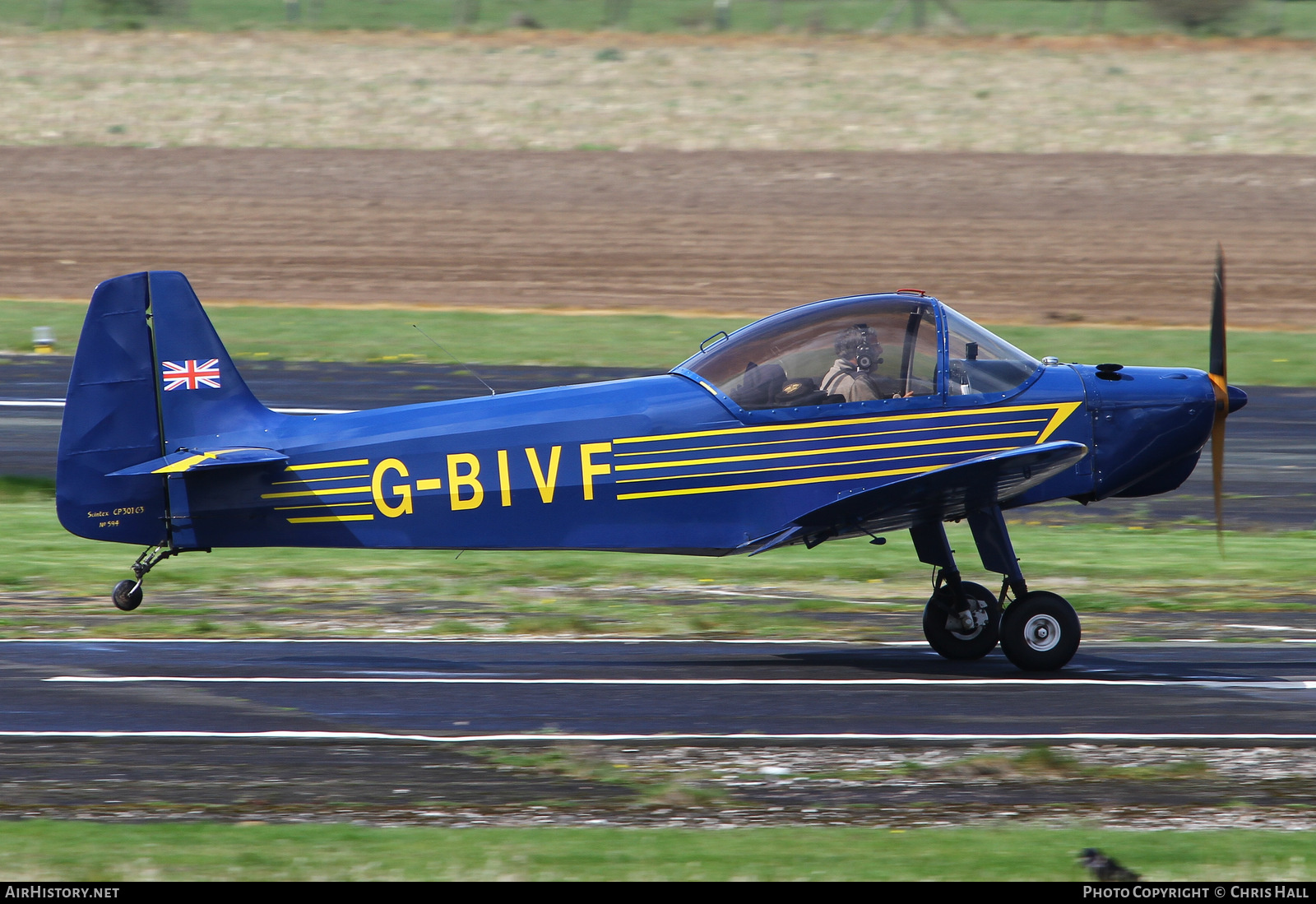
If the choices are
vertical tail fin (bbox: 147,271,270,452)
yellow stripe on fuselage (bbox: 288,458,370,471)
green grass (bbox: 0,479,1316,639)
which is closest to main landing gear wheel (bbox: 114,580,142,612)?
vertical tail fin (bbox: 147,271,270,452)

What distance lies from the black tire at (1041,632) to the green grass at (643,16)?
41.8 m

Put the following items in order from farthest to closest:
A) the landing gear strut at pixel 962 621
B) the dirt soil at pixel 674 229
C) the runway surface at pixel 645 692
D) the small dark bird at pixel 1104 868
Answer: the dirt soil at pixel 674 229
the landing gear strut at pixel 962 621
the runway surface at pixel 645 692
the small dark bird at pixel 1104 868

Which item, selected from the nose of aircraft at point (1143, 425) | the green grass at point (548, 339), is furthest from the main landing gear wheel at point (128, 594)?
the green grass at point (548, 339)

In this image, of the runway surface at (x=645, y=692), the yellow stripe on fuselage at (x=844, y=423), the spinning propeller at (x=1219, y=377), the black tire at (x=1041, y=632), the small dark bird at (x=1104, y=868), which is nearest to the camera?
the small dark bird at (x=1104, y=868)

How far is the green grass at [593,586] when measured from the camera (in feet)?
41.4

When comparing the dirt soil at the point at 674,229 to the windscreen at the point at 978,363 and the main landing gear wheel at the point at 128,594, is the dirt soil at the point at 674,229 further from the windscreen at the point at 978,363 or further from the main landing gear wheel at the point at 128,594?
the main landing gear wheel at the point at 128,594

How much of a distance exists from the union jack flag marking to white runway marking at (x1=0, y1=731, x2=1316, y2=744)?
7.68 ft

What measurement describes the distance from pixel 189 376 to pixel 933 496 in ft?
15.9

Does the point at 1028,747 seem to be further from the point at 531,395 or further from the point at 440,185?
the point at 440,185

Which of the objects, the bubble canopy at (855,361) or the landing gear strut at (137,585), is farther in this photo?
the bubble canopy at (855,361)

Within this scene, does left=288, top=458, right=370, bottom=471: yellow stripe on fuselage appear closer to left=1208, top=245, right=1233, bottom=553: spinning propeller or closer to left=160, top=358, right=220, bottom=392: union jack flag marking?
left=160, top=358, right=220, bottom=392: union jack flag marking

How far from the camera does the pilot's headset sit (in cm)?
1053
